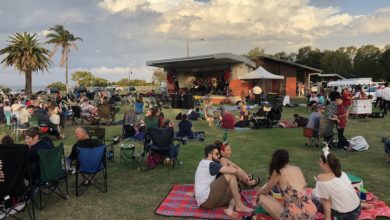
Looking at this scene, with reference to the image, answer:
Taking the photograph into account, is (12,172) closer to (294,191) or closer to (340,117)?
(294,191)

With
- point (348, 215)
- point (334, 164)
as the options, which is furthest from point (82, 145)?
point (348, 215)

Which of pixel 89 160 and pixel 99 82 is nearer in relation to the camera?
pixel 89 160

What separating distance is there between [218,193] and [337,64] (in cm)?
5327

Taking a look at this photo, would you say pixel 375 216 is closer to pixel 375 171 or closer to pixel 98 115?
pixel 375 171

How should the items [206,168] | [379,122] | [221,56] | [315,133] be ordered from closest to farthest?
[206,168] → [315,133] → [379,122] → [221,56]

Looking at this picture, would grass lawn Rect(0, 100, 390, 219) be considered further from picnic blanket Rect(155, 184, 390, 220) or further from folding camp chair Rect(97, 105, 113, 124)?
folding camp chair Rect(97, 105, 113, 124)

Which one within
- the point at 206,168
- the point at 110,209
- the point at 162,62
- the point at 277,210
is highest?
the point at 162,62

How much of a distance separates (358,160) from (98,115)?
31.9 feet

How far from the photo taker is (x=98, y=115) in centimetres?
1386

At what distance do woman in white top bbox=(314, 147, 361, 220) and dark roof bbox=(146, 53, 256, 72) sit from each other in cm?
1995

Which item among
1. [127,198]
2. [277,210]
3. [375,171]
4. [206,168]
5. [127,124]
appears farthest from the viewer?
[127,124]

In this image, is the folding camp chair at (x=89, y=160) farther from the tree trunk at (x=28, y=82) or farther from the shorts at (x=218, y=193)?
the tree trunk at (x=28, y=82)

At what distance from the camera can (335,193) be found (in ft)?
12.5

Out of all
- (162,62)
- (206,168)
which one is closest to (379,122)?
(206,168)
